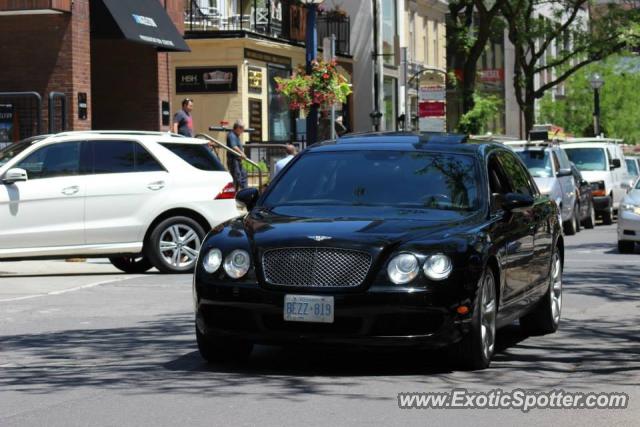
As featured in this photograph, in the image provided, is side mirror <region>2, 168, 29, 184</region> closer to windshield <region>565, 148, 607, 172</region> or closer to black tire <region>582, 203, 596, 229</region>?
black tire <region>582, 203, 596, 229</region>

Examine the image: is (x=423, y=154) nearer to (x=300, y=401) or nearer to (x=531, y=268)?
(x=531, y=268)

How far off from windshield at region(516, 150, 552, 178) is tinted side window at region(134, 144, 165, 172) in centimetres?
1136

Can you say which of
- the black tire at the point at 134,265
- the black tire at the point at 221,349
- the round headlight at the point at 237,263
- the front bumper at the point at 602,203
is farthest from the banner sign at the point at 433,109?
the round headlight at the point at 237,263

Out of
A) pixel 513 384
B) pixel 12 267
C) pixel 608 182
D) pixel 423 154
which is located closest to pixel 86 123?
pixel 12 267

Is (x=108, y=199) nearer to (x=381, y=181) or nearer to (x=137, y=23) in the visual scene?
(x=381, y=181)

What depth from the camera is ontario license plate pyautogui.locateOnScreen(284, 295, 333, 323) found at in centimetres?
931

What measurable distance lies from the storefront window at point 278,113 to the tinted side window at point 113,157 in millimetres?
23229

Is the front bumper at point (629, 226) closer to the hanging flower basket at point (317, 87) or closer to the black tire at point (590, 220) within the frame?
the hanging flower basket at point (317, 87)

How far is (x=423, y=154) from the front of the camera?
1095cm

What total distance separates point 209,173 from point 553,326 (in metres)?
7.67

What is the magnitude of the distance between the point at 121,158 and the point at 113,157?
106 mm

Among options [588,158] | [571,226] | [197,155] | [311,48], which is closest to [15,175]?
[197,155]

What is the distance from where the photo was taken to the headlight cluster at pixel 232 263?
31.4 ft

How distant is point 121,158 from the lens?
18.5 metres
